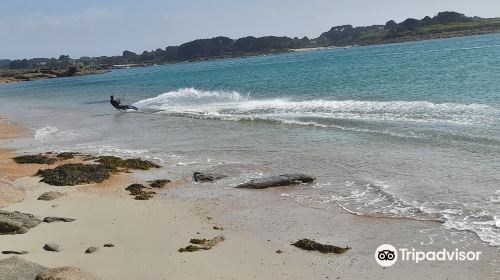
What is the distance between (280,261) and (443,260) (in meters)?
3.50

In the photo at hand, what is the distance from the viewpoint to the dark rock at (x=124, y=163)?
2198 centimetres

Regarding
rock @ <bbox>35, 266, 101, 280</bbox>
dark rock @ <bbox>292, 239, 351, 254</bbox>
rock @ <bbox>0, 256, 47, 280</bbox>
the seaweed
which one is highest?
rock @ <bbox>0, 256, 47, 280</bbox>

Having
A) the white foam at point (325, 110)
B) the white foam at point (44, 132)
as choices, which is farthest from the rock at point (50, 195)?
the white foam at point (325, 110)

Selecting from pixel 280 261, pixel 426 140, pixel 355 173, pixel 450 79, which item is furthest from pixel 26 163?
pixel 450 79

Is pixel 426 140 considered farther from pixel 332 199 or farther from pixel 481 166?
pixel 332 199

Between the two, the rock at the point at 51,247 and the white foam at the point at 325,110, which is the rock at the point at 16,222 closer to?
the rock at the point at 51,247

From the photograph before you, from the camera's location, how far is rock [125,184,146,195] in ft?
59.3

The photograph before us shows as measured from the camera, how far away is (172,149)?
1023 inches

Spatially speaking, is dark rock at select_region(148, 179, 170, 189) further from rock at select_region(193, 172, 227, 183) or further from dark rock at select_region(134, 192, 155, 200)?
rock at select_region(193, 172, 227, 183)

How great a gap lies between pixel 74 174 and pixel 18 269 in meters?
10.2

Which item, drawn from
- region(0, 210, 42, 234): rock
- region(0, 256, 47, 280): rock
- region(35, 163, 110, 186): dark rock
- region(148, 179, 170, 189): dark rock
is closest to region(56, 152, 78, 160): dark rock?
region(35, 163, 110, 186): dark rock

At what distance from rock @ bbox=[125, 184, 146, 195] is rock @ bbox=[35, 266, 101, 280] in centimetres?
707

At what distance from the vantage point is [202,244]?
A: 1270cm

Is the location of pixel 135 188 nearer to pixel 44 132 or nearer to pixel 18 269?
pixel 18 269
